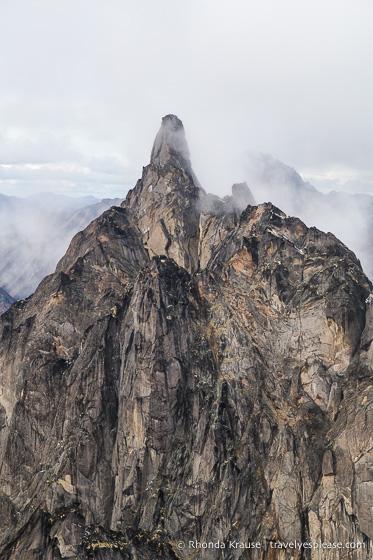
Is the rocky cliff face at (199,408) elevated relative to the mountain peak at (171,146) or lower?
lower

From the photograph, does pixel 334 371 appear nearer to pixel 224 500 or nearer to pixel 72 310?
pixel 224 500

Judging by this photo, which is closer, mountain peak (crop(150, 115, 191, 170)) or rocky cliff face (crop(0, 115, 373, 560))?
rocky cliff face (crop(0, 115, 373, 560))

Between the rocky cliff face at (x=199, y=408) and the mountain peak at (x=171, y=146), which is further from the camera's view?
the mountain peak at (x=171, y=146)

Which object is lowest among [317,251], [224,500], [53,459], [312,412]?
[224,500]

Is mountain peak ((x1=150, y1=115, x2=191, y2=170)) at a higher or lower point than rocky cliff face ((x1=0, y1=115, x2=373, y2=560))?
higher

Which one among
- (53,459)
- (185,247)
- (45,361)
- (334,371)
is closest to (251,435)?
(334,371)
